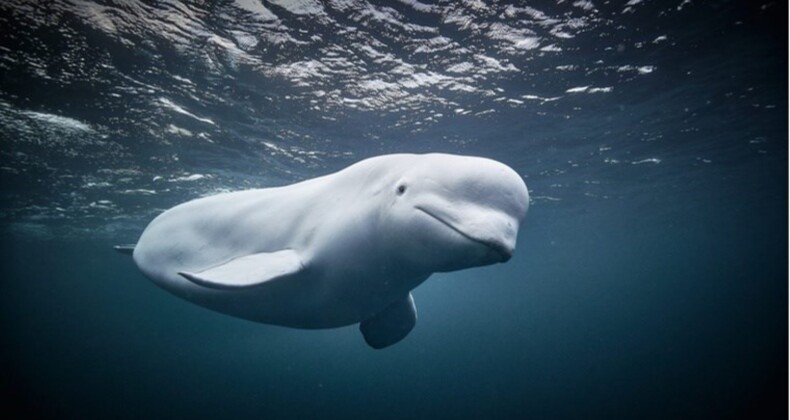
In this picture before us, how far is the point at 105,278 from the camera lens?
44.5 m

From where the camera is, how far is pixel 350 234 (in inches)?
112

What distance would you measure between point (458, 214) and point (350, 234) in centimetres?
98

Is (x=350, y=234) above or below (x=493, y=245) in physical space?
below

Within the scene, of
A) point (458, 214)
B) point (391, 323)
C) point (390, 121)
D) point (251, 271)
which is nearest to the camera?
point (458, 214)

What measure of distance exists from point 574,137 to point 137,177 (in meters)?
16.5

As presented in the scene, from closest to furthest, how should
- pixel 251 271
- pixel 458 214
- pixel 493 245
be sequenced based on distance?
pixel 493 245 < pixel 458 214 < pixel 251 271

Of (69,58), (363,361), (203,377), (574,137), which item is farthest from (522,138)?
(363,361)

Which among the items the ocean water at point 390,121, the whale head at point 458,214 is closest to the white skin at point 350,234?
the whale head at point 458,214

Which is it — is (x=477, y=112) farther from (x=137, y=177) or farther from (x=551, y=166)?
(x=137, y=177)

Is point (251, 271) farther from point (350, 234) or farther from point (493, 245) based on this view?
point (493, 245)

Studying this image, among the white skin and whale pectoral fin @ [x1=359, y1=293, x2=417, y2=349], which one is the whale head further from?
whale pectoral fin @ [x1=359, y1=293, x2=417, y2=349]

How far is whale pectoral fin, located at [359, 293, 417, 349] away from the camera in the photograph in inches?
155

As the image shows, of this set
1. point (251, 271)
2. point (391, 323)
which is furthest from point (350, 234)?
point (391, 323)

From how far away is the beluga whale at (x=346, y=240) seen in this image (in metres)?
2.22
